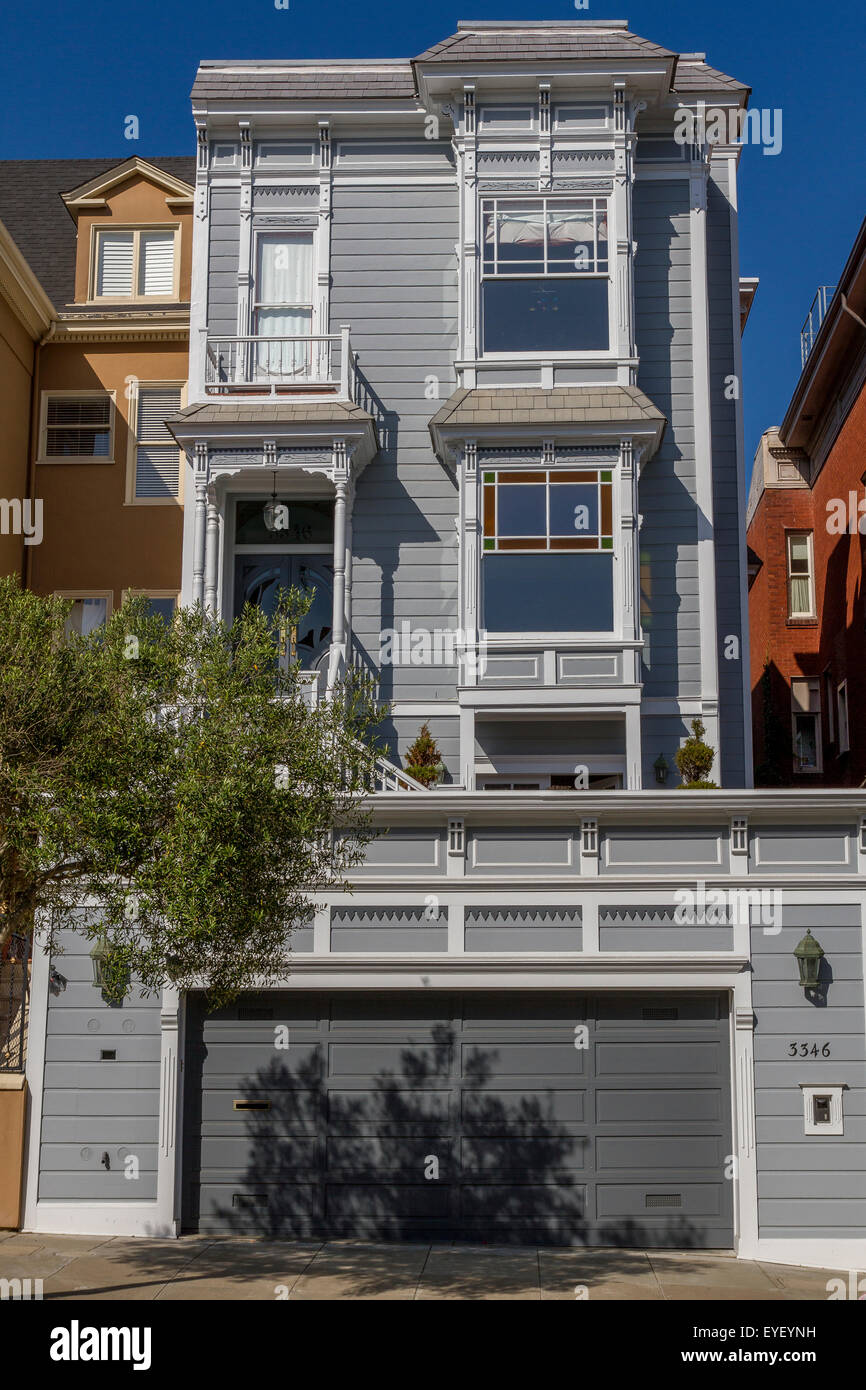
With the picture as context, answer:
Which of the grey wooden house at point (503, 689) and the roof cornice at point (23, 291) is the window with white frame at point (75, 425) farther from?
the grey wooden house at point (503, 689)

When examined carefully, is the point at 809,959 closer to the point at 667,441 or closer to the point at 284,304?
the point at 667,441

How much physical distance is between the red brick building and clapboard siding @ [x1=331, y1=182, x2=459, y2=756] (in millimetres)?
6296

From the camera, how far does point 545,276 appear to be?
61.0 ft

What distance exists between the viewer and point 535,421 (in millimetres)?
17750

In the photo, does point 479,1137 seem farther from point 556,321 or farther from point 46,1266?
point 556,321

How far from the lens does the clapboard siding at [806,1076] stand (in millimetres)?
14211

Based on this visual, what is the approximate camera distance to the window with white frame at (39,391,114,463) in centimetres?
2077

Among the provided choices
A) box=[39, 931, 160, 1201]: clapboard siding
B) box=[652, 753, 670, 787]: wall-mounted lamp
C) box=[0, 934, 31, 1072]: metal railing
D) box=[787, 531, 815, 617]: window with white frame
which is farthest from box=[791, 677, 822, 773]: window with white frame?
box=[0, 934, 31, 1072]: metal railing

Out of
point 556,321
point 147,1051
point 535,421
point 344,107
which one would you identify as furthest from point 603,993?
point 344,107

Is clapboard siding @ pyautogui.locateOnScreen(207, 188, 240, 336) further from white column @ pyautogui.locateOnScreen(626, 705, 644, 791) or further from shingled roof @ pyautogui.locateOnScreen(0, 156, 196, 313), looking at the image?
white column @ pyautogui.locateOnScreen(626, 705, 644, 791)

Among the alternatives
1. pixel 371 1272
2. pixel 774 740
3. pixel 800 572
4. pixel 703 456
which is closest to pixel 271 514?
pixel 703 456

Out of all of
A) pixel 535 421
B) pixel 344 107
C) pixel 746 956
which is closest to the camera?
pixel 746 956

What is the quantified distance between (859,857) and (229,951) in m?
6.81

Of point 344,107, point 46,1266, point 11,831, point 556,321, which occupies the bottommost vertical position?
point 46,1266
